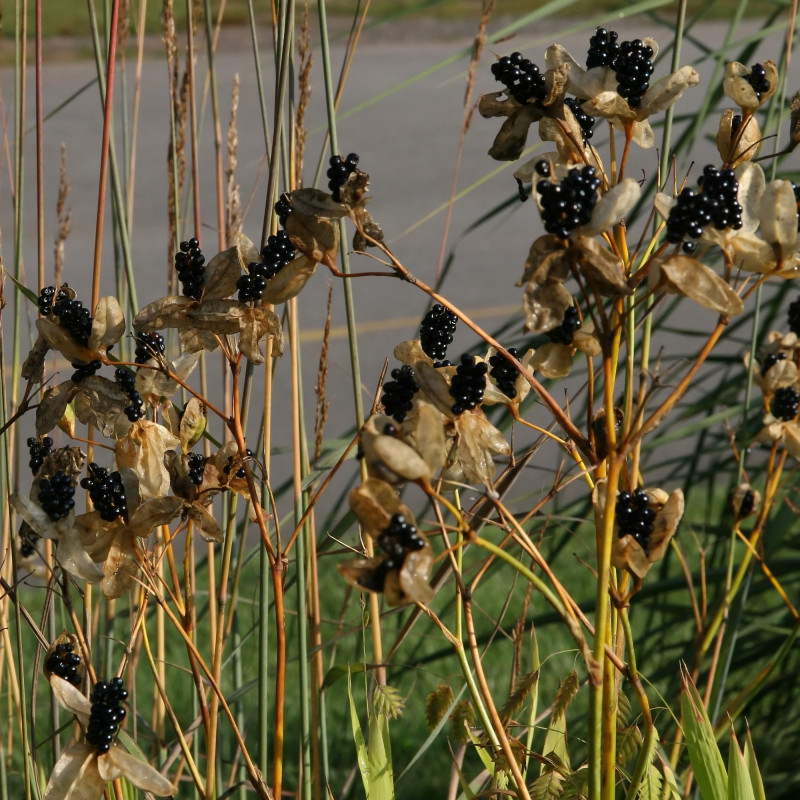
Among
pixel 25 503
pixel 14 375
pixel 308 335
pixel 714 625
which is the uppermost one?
pixel 25 503

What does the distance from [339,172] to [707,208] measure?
0.18 metres

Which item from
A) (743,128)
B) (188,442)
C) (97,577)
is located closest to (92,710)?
(97,577)

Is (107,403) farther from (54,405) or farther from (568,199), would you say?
(568,199)

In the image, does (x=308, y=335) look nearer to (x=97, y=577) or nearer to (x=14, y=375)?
(x=14, y=375)

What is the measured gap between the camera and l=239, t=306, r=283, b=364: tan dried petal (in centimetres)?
63

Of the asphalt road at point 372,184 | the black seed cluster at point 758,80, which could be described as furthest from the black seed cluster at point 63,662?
the asphalt road at point 372,184

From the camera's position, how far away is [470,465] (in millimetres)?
591

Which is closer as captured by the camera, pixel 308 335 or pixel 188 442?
pixel 188 442

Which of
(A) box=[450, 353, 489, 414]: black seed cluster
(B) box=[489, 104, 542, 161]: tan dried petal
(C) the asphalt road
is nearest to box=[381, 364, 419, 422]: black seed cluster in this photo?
(A) box=[450, 353, 489, 414]: black seed cluster

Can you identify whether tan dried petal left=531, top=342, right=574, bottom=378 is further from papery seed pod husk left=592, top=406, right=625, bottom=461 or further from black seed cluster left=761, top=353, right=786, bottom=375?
black seed cluster left=761, top=353, right=786, bottom=375

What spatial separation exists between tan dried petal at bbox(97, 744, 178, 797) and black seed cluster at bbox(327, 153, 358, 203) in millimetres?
308

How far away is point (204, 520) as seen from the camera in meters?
0.65

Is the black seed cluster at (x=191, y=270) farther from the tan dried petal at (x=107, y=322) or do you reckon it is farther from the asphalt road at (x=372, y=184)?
the asphalt road at (x=372, y=184)

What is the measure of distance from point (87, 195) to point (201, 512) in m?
5.89
